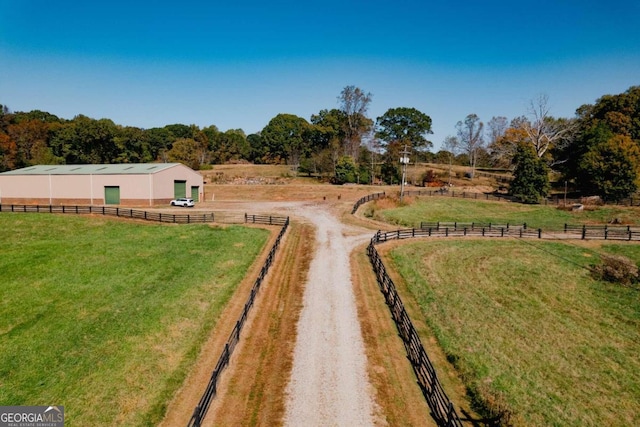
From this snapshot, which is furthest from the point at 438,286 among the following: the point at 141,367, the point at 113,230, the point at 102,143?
the point at 102,143

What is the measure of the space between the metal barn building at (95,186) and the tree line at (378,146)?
37763 millimetres

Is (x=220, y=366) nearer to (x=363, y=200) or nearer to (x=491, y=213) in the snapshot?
(x=363, y=200)

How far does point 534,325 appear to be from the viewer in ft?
68.6

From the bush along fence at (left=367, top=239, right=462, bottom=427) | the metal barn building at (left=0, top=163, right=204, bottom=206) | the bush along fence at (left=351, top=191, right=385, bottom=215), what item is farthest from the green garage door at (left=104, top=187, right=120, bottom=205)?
the bush along fence at (left=367, top=239, right=462, bottom=427)

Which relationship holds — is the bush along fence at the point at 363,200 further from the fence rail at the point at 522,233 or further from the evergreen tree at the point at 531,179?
the evergreen tree at the point at 531,179

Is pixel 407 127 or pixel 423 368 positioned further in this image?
pixel 407 127

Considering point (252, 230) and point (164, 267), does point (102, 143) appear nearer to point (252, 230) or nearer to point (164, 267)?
point (252, 230)

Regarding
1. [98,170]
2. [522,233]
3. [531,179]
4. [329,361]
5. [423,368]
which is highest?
[531,179]

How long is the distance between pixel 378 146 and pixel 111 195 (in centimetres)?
6335

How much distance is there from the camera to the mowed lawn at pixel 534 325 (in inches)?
558

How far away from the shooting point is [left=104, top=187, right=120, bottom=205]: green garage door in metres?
56.0

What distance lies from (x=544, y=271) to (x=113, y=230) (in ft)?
132

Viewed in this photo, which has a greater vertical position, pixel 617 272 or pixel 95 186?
pixel 95 186

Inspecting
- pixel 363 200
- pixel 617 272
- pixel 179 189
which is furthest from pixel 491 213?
pixel 179 189
